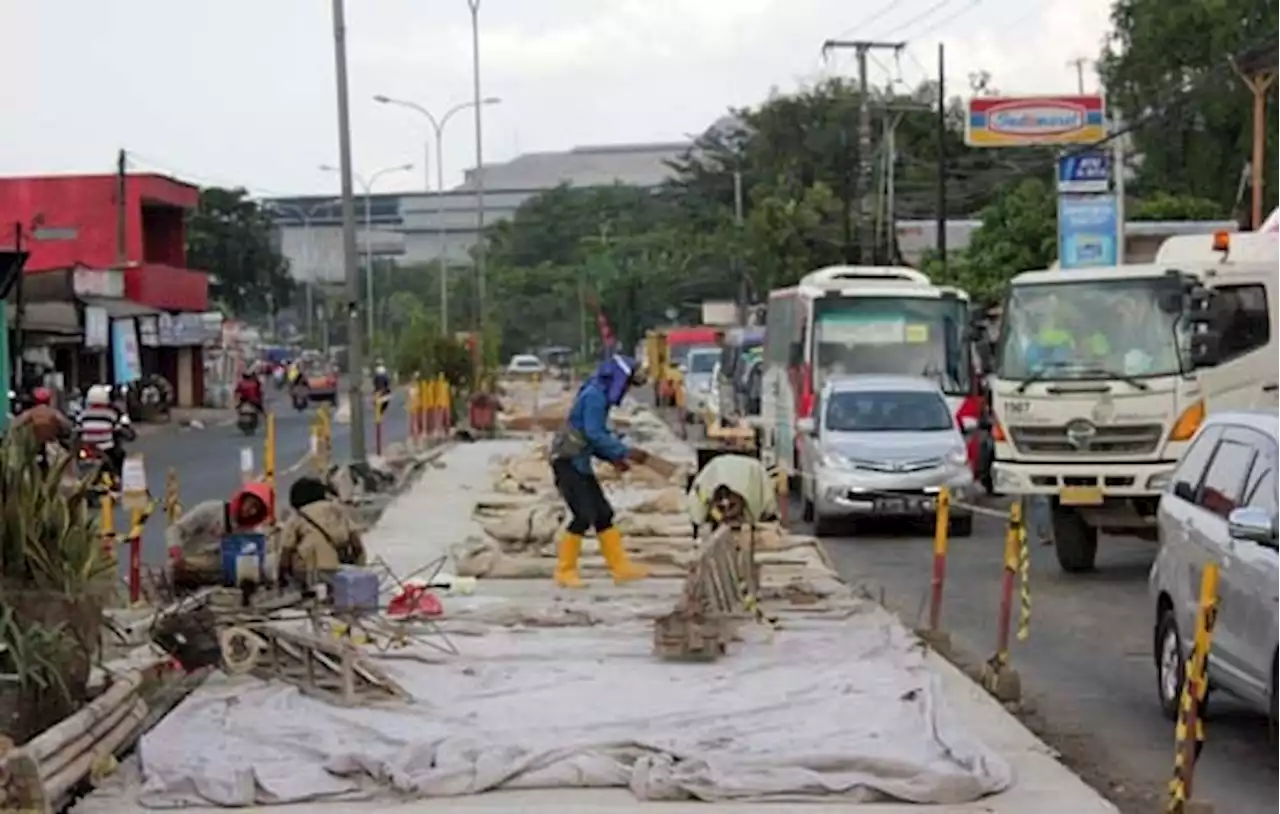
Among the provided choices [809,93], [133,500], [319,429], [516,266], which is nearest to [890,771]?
[133,500]

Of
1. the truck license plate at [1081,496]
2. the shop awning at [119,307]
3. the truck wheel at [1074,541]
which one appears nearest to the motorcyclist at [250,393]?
the shop awning at [119,307]

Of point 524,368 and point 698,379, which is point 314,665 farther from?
point 524,368

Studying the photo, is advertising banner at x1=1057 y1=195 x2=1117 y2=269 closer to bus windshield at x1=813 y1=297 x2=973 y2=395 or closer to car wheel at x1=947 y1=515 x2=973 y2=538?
bus windshield at x1=813 y1=297 x2=973 y2=395

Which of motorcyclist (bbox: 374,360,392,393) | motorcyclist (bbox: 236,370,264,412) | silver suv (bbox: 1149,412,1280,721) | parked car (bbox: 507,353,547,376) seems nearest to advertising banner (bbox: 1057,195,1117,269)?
motorcyclist (bbox: 236,370,264,412)

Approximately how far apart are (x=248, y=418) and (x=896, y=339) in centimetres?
2563

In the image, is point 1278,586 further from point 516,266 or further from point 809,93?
point 516,266

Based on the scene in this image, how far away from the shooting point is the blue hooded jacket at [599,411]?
58.6ft

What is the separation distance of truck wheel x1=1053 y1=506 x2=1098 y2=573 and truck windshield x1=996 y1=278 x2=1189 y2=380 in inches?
54.6

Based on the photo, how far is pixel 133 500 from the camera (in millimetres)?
17875

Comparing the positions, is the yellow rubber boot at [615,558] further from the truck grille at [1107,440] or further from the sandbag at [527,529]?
the truck grille at [1107,440]

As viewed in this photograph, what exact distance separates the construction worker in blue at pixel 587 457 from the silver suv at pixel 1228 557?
19.6 feet

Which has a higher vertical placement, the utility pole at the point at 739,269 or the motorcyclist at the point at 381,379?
the utility pole at the point at 739,269

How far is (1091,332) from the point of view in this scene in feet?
70.5

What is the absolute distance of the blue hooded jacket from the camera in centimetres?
1786
